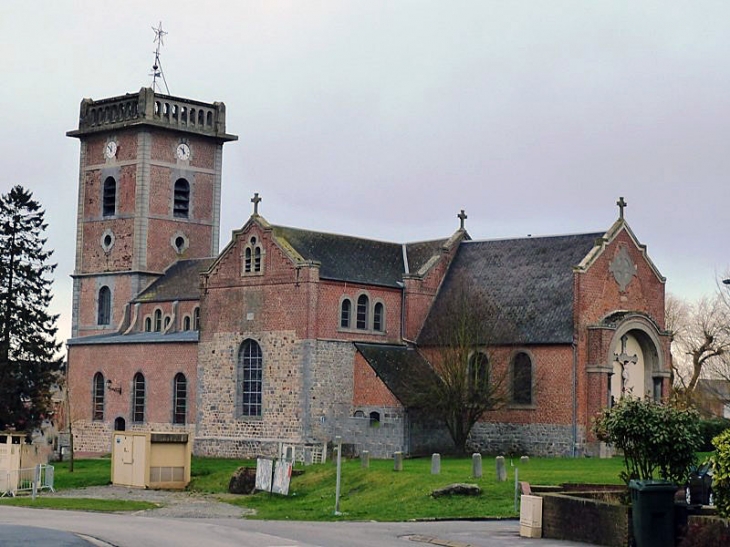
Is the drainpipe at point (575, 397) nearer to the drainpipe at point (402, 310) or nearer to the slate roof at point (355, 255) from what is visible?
the drainpipe at point (402, 310)

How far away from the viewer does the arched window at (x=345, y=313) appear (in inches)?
2411

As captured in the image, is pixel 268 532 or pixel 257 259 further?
pixel 257 259

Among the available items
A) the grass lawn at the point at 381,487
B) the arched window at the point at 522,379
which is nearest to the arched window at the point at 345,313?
the grass lawn at the point at 381,487

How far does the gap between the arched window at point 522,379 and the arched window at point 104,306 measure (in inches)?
1069

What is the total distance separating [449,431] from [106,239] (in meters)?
27.9

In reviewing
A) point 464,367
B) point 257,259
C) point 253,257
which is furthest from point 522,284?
point 253,257

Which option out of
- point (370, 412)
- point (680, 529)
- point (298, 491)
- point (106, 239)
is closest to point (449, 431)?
point (370, 412)

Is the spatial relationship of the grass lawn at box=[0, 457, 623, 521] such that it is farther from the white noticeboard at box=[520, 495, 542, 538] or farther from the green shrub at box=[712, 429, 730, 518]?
the green shrub at box=[712, 429, 730, 518]

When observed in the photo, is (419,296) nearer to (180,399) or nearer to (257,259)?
(257,259)

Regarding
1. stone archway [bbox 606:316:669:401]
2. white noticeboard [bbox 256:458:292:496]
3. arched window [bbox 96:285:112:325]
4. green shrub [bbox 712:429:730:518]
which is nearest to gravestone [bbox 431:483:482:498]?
white noticeboard [bbox 256:458:292:496]

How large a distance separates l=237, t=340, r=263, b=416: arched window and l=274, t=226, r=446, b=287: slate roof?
4.82 metres

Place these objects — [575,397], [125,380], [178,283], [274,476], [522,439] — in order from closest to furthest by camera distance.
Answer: [274,476] → [575,397] → [522,439] → [125,380] → [178,283]

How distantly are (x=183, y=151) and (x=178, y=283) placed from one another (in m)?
9.07

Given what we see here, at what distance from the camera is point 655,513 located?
26141 millimetres
